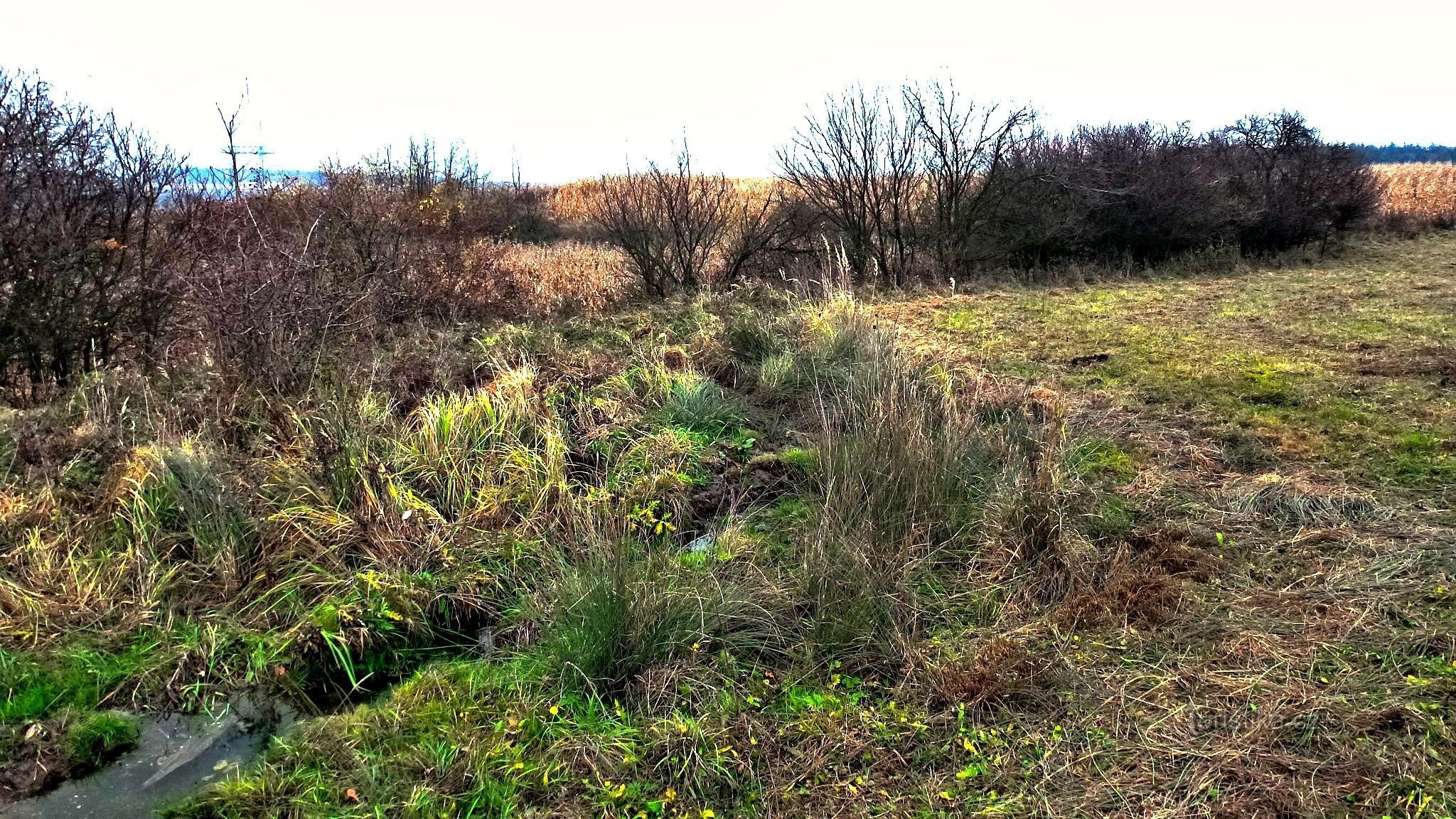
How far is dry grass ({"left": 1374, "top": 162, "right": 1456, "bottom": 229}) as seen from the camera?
18062mm

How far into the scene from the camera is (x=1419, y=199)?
774 inches

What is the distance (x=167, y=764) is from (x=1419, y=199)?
85.0 feet

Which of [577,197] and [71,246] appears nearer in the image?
[71,246]

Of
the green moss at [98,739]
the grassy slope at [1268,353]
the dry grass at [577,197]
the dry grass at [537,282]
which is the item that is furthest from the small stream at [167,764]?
the dry grass at [577,197]

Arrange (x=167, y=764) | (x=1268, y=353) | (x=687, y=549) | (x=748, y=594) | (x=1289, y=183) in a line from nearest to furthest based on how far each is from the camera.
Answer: (x=167, y=764)
(x=748, y=594)
(x=687, y=549)
(x=1268, y=353)
(x=1289, y=183)

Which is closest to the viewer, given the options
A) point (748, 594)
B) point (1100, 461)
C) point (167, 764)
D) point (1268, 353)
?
point (167, 764)

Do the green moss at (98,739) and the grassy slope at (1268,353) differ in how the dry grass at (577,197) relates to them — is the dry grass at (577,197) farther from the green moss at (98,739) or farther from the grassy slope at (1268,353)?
the green moss at (98,739)

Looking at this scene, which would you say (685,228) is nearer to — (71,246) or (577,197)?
(71,246)

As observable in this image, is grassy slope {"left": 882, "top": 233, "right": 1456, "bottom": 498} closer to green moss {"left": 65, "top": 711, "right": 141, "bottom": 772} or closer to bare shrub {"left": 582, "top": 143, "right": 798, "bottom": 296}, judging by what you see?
bare shrub {"left": 582, "top": 143, "right": 798, "bottom": 296}

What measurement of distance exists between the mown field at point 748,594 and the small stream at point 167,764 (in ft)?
0.42

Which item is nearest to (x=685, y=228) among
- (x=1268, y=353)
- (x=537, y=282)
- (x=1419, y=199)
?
(x=537, y=282)

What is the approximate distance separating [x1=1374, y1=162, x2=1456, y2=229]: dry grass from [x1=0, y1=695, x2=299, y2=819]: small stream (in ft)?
71.6

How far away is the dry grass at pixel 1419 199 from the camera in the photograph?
711 inches

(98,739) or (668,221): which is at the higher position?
(668,221)
